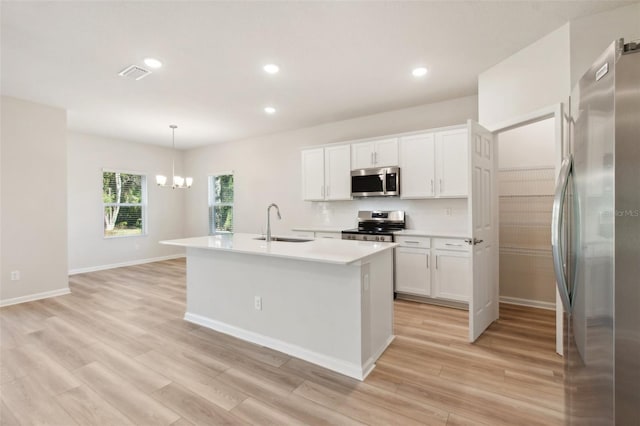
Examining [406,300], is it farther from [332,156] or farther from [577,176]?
[577,176]

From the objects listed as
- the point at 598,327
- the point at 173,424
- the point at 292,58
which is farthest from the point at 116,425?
the point at 292,58

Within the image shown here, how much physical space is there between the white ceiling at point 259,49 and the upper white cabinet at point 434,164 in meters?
Answer: 0.60

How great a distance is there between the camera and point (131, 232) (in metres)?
6.77

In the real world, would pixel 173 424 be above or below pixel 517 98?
below

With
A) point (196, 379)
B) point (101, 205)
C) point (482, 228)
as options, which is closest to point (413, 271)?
point (482, 228)

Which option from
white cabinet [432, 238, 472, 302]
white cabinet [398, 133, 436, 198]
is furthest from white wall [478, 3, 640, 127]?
white cabinet [432, 238, 472, 302]

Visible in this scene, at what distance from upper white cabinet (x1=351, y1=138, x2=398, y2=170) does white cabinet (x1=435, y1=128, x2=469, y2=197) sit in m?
0.62

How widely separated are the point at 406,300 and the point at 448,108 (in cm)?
276

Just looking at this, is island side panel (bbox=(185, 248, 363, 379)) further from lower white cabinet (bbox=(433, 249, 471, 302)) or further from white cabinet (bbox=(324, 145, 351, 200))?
white cabinet (bbox=(324, 145, 351, 200))

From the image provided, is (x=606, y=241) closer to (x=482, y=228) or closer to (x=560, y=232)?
(x=560, y=232)

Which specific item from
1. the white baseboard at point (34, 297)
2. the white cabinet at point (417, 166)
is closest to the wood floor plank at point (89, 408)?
the white baseboard at point (34, 297)

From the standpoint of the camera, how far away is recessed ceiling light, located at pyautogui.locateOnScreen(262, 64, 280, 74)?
3133 mm

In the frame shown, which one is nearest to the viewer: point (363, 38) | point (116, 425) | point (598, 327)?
point (598, 327)

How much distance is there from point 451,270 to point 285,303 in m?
2.19
